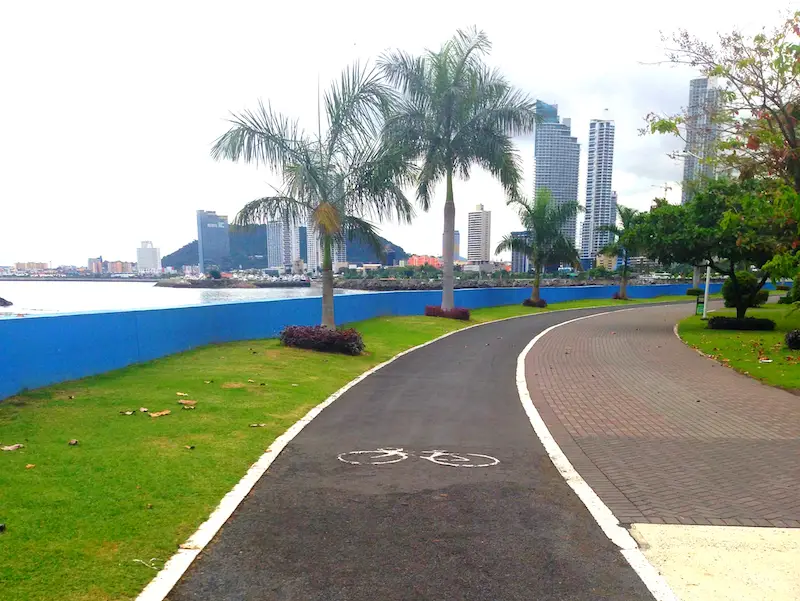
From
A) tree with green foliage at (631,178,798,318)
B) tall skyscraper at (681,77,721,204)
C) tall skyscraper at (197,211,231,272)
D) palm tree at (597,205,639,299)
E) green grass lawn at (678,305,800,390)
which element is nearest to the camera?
green grass lawn at (678,305,800,390)

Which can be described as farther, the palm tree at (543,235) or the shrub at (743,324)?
the palm tree at (543,235)

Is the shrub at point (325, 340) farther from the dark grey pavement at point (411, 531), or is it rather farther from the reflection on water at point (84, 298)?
the dark grey pavement at point (411, 531)

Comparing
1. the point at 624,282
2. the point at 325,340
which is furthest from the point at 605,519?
the point at 624,282

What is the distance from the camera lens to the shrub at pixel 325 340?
44.0ft

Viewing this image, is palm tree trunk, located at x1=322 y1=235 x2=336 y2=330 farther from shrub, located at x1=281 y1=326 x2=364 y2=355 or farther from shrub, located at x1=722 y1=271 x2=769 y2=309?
shrub, located at x1=722 y1=271 x2=769 y2=309

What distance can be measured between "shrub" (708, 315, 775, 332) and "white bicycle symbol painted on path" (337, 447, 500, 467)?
18035mm

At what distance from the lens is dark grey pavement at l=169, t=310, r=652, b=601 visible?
3314mm

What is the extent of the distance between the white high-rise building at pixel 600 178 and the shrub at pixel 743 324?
17.4 m

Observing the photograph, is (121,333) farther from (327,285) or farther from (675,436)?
(675,436)

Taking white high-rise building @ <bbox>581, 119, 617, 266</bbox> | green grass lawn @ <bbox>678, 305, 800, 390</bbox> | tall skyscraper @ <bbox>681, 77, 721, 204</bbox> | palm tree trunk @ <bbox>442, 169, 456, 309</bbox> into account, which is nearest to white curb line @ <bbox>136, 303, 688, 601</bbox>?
green grass lawn @ <bbox>678, 305, 800, 390</bbox>

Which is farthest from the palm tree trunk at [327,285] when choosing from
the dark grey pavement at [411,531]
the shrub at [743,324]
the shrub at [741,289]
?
the shrub at [741,289]

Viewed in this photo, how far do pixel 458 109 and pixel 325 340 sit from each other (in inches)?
477

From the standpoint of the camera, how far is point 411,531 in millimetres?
4070

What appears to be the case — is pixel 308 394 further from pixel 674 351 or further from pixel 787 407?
pixel 674 351
